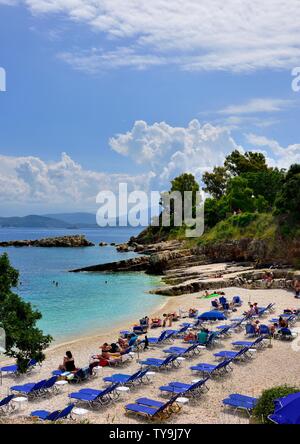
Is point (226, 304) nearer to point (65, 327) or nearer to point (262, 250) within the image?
point (65, 327)

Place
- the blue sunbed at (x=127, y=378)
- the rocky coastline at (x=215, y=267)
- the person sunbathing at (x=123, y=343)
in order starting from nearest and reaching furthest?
the blue sunbed at (x=127, y=378), the person sunbathing at (x=123, y=343), the rocky coastline at (x=215, y=267)

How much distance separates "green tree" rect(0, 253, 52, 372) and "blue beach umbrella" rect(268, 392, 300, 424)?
19.8 ft

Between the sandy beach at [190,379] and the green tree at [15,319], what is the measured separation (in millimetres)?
1695

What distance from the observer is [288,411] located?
9531 mm

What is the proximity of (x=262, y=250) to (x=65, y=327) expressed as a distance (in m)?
24.9

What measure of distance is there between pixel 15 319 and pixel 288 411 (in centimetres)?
671

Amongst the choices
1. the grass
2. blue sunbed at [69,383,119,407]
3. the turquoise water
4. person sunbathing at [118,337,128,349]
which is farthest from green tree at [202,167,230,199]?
blue sunbed at [69,383,119,407]

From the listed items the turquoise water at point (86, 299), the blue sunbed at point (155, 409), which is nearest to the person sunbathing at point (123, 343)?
the turquoise water at point (86, 299)

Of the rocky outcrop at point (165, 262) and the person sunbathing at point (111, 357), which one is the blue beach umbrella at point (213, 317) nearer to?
the person sunbathing at point (111, 357)

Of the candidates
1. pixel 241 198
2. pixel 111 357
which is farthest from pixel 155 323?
pixel 241 198

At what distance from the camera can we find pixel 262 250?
152ft

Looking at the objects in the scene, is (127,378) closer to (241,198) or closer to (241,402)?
(241,402)

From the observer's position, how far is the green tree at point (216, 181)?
8775 cm
